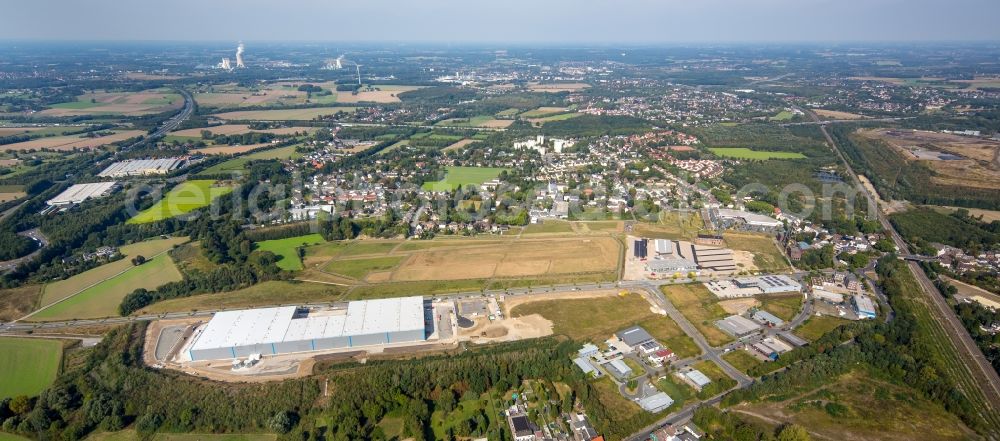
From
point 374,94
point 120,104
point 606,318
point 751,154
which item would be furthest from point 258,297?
point 374,94

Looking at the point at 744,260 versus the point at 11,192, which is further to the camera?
the point at 11,192

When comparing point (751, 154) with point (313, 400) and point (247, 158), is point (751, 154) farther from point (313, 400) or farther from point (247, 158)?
point (247, 158)

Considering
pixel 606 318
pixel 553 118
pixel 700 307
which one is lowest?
pixel 606 318

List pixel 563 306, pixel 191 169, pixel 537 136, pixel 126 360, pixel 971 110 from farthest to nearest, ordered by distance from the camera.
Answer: pixel 971 110 → pixel 537 136 → pixel 191 169 → pixel 563 306 → pixel 126 360

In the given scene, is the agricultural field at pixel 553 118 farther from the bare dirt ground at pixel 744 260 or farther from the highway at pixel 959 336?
the highway at pixel 959 336

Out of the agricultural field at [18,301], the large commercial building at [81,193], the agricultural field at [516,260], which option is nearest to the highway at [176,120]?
the large commercial building at [81,193]

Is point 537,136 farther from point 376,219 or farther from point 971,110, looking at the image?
point 971,110

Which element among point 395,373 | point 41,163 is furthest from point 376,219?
point 41,163
